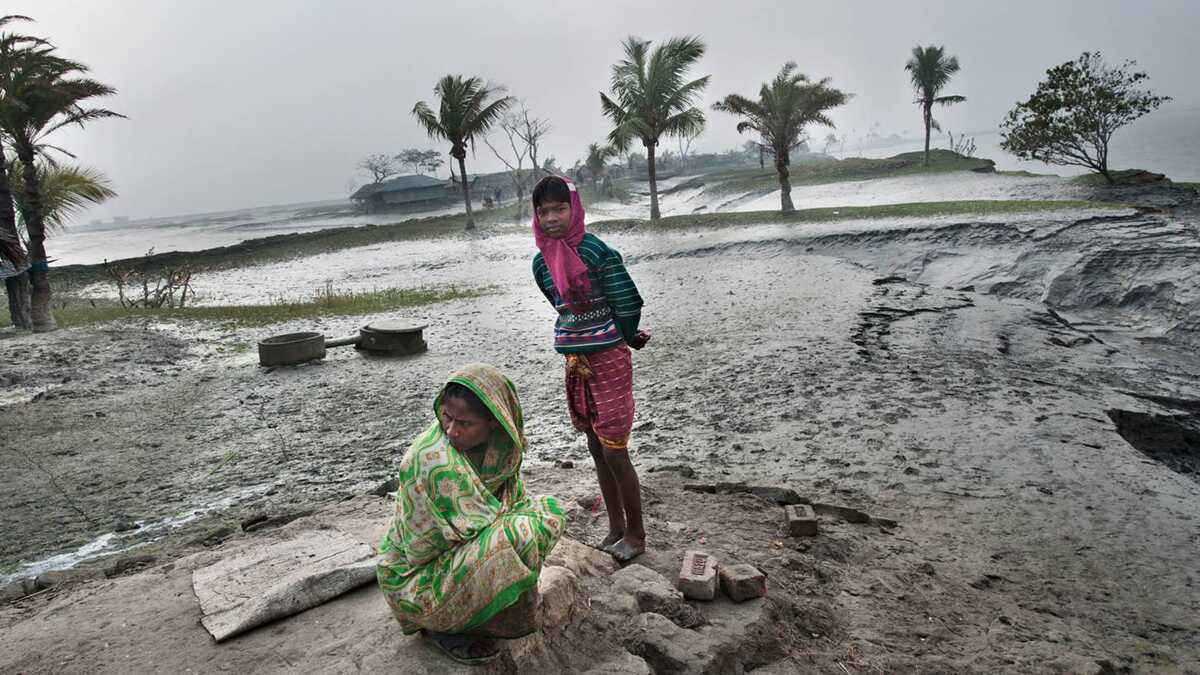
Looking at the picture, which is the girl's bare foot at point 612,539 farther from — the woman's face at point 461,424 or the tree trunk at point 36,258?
the tree trunk at point 36,258

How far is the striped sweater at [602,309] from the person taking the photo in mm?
3227

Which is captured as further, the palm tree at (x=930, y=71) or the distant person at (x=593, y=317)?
the palm tree at (x=930, y=71)

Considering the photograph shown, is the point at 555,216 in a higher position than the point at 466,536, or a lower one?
higher

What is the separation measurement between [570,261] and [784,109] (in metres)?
21.1

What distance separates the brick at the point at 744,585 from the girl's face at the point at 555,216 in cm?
171

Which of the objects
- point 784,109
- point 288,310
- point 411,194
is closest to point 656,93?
point 784,109

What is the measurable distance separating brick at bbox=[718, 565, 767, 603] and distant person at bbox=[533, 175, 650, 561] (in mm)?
587

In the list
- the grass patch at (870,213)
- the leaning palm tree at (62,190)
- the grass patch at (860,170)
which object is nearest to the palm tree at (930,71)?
the grass patch at (860,170)

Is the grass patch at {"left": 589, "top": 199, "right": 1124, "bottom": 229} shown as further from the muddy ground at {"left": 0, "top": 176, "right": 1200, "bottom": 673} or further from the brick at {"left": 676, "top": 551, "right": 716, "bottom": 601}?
the brick at {"left": 676, "top": 551, "right": 716, "bottom": 601}

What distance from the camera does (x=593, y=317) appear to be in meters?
3.25

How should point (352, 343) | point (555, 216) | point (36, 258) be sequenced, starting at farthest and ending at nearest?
point (36, 258) → point (352, 343) → point (555, 216)

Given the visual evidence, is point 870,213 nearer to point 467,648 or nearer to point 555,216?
point 555,216

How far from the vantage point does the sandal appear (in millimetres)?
2420

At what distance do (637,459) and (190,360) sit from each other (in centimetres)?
773
